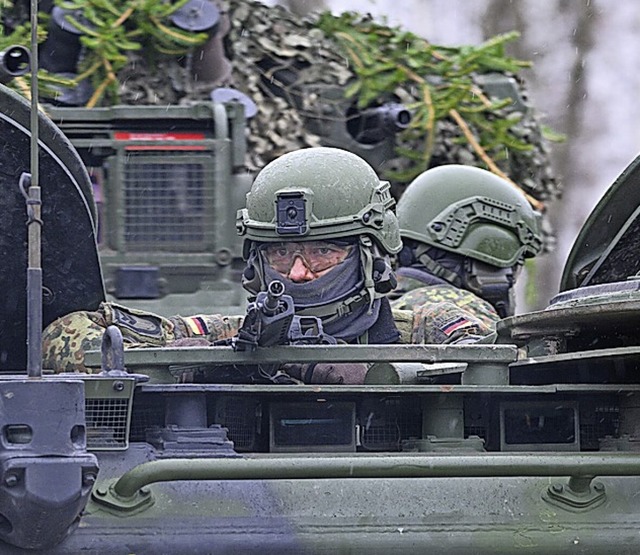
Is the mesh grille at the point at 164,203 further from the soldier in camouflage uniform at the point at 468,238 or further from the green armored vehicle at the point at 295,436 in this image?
the green armored vehicle at the point at 295,436

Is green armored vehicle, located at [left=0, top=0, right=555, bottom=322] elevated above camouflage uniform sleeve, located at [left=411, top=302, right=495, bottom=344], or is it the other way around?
green armored vehicle, located at [left=0, top=0, right=555, bottom=322]

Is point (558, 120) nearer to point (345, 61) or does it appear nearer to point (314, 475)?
point (345, 61)

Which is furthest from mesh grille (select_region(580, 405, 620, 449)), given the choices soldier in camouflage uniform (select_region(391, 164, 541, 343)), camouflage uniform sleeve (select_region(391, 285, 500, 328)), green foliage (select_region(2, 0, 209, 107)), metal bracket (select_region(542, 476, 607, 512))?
green foliage (select_region(2, 0, 209, 107))

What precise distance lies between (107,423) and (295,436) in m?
0.61

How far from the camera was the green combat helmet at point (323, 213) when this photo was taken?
5.55 m

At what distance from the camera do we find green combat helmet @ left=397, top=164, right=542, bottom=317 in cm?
814

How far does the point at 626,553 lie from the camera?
464 centimetres

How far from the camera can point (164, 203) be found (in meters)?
9.19

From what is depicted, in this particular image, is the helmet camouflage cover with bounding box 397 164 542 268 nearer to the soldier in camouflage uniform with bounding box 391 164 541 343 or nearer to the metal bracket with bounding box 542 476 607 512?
the soldier in camouflage uniform with bounding box 391 164 541 343

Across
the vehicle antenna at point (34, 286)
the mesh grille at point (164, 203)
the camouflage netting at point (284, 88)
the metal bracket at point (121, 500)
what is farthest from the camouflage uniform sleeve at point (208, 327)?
the camouflage netting at point (284, 88)

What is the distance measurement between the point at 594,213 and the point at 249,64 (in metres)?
5.27

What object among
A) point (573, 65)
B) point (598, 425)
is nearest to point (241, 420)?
point (598, 425)

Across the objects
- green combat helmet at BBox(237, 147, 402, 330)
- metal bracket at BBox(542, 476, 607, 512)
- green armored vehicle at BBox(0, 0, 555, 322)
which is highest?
green armored vehicle at BBox(0, 0, 555, 322)

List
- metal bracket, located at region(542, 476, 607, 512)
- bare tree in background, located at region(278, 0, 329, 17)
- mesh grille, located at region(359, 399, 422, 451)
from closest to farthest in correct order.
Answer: metal bracket, located at region(542, 476, 607, 512) < mesh grille, located at region(359, 399, 422, 451) < bare tree in background, located at region(278, 0, 329, 17)
